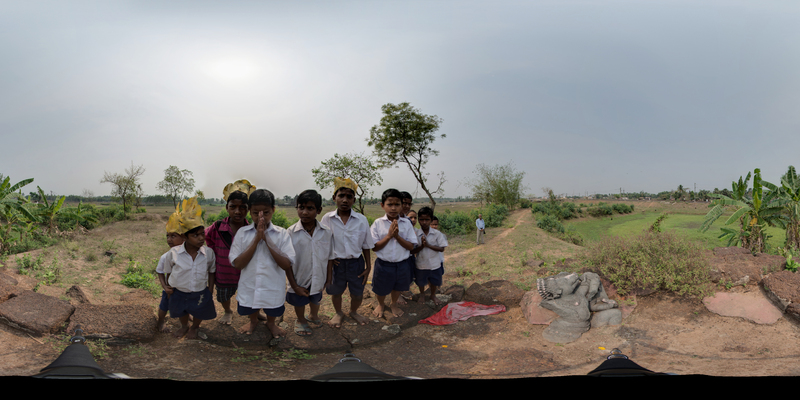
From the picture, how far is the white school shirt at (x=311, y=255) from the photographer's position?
4.20 meters

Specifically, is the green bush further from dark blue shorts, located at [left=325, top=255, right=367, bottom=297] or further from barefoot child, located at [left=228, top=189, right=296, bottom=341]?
barefoot child, located at [left=228, top=189, right=296, bottom=341]

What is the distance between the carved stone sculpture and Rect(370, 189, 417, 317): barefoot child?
2152mm

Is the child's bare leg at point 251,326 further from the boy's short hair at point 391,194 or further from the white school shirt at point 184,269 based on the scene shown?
the boy's short hair at point 391,194

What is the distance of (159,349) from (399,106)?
1666cm

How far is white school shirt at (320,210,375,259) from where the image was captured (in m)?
4.47

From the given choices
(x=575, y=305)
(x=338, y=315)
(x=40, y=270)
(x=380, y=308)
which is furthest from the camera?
(x=40, y=270)

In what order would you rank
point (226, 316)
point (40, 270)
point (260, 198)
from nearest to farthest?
point (260, 198), point (226, 316), point (40, 270)

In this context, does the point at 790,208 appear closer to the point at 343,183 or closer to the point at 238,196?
the point at 343,183

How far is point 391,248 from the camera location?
4.96 m

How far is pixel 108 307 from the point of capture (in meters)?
4.00

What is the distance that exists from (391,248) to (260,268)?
1802 millimetres

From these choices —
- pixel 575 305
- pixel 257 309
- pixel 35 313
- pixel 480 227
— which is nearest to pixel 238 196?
pixel 257 309

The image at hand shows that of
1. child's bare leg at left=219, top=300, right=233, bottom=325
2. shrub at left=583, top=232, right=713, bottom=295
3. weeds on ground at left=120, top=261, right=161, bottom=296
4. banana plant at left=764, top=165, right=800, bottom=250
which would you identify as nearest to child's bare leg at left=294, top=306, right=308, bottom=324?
child's bare leg at left=219, top=300, right=233, bottom=325

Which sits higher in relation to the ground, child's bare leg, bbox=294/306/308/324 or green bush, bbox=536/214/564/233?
green bush, bbox=536/214/564/233
